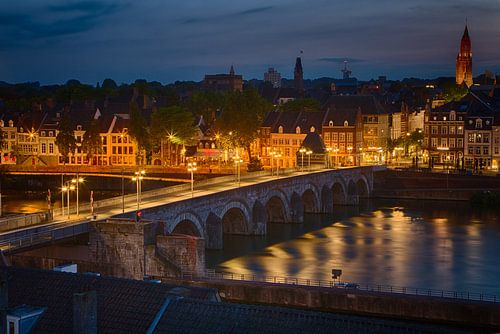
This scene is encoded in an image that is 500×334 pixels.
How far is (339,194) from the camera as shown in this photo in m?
95.6

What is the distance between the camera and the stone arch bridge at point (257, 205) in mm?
57844

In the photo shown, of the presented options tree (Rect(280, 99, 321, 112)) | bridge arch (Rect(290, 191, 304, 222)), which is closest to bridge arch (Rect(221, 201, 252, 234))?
bridge arch (Rect(290, 191, 304, 222))

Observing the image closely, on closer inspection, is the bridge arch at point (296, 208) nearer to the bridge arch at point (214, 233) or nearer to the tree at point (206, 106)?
the bridge arch at point (214, 233)

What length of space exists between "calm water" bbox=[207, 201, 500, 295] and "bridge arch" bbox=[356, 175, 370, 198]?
13430mm

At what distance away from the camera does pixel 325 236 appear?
7206cm

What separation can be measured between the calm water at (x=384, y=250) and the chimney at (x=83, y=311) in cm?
2977

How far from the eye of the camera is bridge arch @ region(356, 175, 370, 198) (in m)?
102

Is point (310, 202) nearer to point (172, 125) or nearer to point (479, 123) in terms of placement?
point (172, 125)

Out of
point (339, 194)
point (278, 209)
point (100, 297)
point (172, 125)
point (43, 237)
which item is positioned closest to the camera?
point (100, 297)

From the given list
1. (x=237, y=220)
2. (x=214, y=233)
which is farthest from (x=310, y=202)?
(x=214, y=233)

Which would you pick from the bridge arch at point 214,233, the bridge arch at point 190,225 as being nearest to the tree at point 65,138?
the bridge arch at point 214,233

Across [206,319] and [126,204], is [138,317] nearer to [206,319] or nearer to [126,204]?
[206,319]

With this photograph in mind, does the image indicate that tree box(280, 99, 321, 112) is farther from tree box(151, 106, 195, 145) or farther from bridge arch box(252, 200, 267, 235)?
bridge arch box(252, 200, 267, 235)

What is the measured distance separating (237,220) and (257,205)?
2.12 metres
